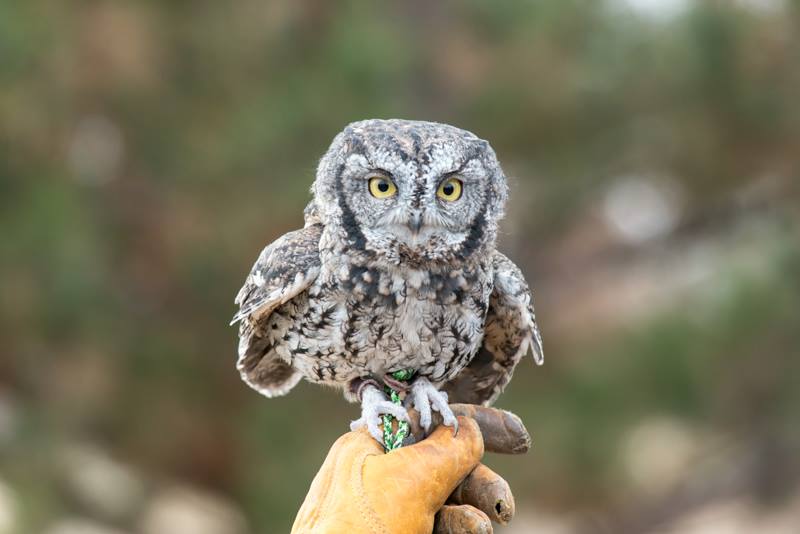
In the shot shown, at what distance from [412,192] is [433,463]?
0.55 meters

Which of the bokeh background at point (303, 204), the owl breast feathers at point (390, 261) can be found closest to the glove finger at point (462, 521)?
the owl breast feathers at point (390, 261)

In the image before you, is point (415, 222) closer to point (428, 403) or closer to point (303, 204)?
point (428, 403)

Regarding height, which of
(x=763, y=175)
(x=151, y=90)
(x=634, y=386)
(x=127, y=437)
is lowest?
(x=127, y=437)

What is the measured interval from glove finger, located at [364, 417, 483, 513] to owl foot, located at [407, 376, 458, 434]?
0.02 meters

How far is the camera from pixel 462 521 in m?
1.85

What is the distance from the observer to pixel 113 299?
16.0 ft

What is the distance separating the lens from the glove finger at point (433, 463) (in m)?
1.85

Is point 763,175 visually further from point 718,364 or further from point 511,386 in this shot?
Result: point 511,386

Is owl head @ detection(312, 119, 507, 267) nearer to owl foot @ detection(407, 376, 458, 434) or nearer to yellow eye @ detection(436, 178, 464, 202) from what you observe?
yellow eye @ detection(436, 178, 464, 202)

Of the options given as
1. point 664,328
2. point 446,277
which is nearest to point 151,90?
point 664,328

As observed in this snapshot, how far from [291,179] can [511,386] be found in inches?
65.6

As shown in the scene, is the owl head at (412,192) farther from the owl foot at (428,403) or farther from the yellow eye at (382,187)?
the owl foot at (428,403)

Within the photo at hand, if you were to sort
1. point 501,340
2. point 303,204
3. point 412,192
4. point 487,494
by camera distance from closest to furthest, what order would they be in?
point 412,192 < point 487,494 < point 501,340 < point 303,204

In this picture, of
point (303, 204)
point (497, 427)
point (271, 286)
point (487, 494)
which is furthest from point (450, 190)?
point (303, 204)
